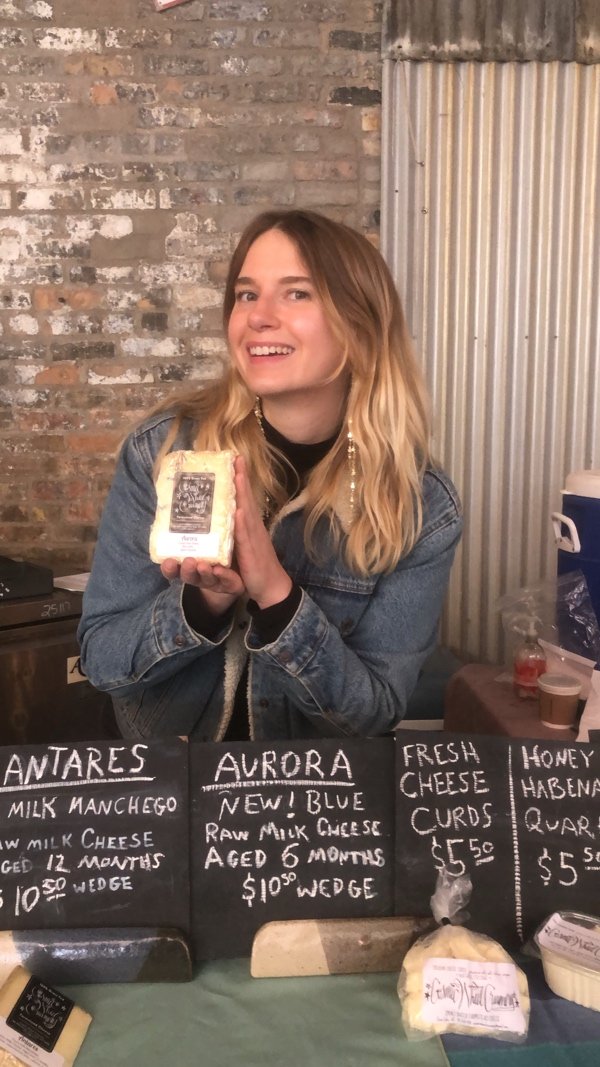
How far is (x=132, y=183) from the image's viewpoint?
9.50ft

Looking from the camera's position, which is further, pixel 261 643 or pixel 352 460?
pixel 352 460

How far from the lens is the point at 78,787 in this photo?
1016mm

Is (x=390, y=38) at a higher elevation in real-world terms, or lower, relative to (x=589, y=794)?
higher

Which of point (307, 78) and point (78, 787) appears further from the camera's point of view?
point (307, 78)

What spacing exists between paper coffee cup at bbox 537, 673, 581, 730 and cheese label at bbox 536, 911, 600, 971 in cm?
68

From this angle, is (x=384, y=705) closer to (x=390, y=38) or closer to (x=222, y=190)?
(x=222, y=190)

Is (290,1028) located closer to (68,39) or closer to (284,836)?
(284,836)

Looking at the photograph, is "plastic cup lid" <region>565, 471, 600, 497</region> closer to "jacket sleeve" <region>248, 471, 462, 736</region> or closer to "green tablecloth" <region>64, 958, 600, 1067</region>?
"jacket sleeve" <region>248, 471, 462, 736</region>

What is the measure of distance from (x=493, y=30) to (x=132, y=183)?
1.32 meters

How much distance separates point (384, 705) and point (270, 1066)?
0.66 metres

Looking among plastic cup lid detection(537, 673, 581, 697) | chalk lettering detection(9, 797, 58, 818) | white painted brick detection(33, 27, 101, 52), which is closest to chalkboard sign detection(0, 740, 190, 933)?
chalk lettering detection(9, 797, 58, 818)

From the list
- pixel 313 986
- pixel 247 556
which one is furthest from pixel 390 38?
pixel 313 986

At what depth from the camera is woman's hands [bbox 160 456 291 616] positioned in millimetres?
1212

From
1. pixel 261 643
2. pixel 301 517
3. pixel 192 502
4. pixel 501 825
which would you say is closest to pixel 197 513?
pixel 192 502
